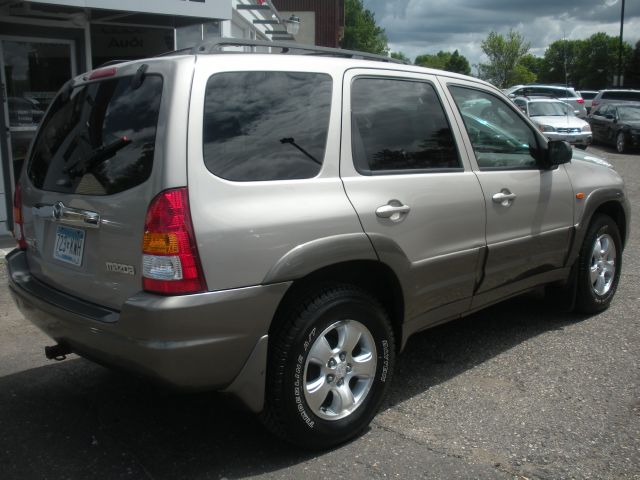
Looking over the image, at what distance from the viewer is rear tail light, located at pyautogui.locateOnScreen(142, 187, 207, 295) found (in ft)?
8.54

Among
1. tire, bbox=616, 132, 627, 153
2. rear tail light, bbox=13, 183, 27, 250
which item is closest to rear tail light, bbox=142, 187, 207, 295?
rear tail light, bbox=13, 183, 27, 250

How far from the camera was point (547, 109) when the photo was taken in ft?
62.3

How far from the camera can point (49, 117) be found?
3551 millimetres

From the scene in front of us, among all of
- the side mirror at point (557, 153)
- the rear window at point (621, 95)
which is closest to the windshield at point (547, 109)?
the rear window at point (621, 95)

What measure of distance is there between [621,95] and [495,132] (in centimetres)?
2696

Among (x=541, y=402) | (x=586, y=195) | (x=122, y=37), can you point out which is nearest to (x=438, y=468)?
(x=541, y=402)

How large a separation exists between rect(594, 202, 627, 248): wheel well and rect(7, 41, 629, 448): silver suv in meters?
1.52

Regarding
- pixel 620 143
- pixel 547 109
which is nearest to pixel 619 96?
pixel 620 143

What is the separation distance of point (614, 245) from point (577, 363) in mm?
1403

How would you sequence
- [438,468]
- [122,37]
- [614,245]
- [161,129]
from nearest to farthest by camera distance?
[161,129] < [438,468] < [614,245] < [122,37]

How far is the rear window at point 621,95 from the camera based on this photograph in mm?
27609

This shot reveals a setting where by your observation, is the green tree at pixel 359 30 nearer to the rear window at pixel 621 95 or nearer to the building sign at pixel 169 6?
the rear window at pixel 621 95

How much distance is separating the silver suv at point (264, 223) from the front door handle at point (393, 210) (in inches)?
0.4

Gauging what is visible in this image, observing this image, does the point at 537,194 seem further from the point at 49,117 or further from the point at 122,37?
the point at 122,37
